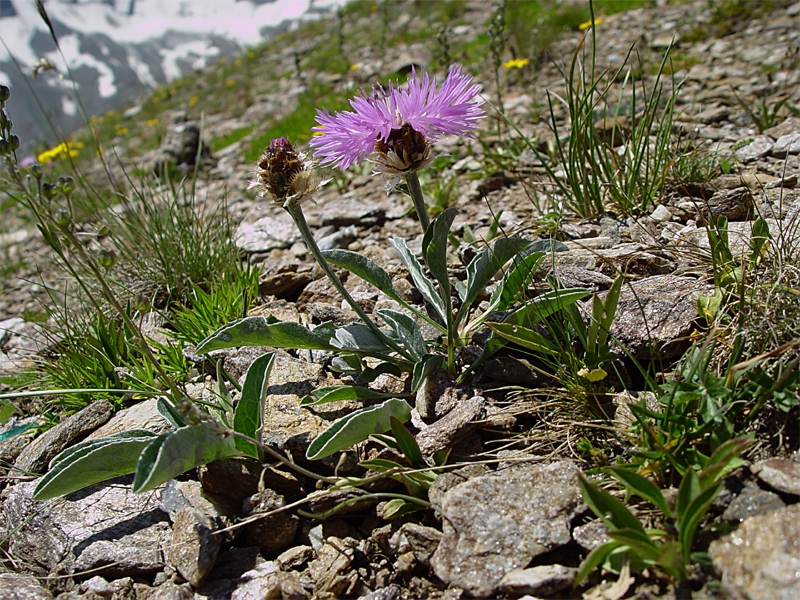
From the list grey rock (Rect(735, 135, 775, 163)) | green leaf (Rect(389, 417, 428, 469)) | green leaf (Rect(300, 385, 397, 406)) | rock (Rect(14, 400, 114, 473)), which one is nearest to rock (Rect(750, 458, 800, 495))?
green leaf (Rect(389, 417, 428, 469))

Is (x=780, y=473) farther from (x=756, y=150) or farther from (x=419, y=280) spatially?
(x=756, y=150)

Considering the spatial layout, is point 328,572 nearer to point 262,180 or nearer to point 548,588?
point 548,588

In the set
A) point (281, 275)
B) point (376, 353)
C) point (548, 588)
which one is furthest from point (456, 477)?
point (281, 275)

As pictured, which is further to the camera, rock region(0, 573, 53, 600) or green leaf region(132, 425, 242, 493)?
rock region(0, 573, 53, 600)

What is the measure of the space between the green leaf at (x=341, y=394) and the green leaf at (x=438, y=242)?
0.53 m

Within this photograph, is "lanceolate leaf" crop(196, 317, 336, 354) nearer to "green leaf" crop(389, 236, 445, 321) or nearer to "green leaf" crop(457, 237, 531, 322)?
"green leaf" crop(389, 236, 445, 321)

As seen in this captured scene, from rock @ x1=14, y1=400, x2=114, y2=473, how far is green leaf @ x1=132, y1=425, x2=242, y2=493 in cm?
99

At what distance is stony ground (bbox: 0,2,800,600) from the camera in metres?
1.32

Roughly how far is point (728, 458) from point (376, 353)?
130cm

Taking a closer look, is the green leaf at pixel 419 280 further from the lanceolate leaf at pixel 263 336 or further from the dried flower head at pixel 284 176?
the dried flower head at pixel 284 176

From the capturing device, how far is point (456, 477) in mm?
1696

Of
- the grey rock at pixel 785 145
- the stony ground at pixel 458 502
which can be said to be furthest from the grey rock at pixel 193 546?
the grey rock at pixel 785 145

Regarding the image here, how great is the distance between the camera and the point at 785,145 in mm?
3080

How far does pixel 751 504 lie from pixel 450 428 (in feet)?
2.89
